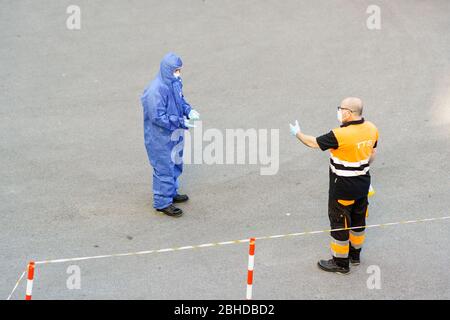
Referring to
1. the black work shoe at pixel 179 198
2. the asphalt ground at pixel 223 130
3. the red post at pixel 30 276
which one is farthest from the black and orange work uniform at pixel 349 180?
the red post at pixel 30 276

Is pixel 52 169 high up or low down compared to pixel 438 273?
up

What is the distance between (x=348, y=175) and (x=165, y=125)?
7.14ft

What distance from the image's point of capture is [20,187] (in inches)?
382

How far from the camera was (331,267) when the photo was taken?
8180mm

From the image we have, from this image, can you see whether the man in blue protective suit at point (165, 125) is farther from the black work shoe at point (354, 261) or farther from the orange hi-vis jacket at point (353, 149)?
the black work shoe at point (354, 261)

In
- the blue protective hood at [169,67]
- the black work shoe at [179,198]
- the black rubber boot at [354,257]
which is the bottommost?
the black rubber boot at [354,257]

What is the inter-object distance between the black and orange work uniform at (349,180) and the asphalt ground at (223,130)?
0.33 metres

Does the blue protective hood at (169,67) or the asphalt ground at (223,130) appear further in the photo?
the blue protective hood at (169,67)

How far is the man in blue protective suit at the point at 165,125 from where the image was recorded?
28.5 feet

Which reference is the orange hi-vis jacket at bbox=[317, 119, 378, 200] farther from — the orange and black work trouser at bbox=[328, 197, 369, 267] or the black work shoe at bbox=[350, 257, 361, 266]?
the black work shoe at bbox=[350, 257, 361, 266]

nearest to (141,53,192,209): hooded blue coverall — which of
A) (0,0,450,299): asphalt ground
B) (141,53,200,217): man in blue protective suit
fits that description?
(141,53,200,217): man in blue protective suit

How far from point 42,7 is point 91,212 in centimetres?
712
